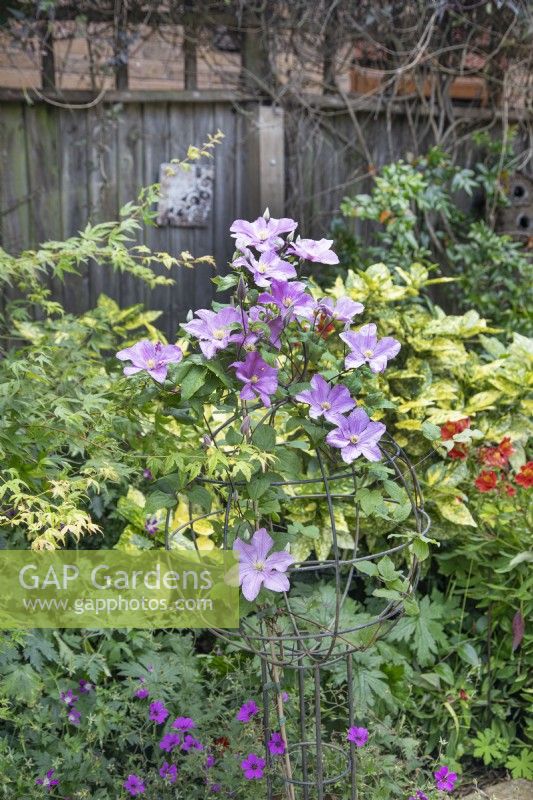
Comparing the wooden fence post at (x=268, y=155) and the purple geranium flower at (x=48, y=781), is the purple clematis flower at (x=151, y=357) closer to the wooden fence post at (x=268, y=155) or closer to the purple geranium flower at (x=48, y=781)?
the purple geranium flower at (x=48, y=781)

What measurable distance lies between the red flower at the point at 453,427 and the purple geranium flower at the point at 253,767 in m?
1.16

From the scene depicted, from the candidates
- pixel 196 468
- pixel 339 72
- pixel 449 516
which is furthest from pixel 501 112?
pixel 196 468

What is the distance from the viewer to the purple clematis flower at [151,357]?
162cm

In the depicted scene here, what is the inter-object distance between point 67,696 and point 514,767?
1336 millimetres

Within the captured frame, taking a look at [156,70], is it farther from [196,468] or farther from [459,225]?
[196,468]

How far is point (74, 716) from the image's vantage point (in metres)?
2.26

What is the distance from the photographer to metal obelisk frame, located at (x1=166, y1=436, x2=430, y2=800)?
5.74 feet

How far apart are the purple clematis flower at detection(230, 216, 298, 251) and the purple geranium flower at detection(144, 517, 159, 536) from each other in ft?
3.99

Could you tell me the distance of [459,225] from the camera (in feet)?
15.4

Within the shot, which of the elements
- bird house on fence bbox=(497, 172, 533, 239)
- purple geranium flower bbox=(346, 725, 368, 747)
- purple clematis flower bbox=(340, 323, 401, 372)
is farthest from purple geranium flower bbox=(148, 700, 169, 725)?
bird house on fence bbox=(497, 172, 533, 239)

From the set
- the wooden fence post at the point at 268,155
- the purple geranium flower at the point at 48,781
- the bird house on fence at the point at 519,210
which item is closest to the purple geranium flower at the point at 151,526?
the purple geranium flower at the point at 48,781

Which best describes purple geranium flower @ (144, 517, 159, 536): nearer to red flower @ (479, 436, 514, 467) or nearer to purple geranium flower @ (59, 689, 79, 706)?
purple geranium flower @ (59, 689, 79, 706)

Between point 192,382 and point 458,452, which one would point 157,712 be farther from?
point 458,452

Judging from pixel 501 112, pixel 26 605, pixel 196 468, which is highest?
pixel 501 112
